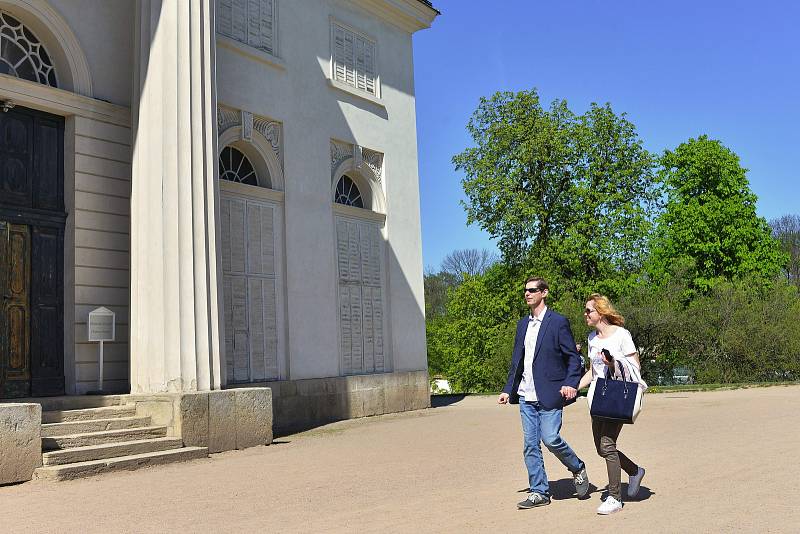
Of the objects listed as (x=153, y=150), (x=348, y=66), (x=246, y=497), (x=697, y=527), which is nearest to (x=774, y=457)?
(x=697, y=527)

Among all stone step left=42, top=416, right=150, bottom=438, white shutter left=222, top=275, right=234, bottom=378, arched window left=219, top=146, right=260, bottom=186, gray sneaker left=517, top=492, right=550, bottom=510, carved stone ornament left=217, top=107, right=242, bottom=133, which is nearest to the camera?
gray sneaker left=517, top=492, right=550, bottom=510

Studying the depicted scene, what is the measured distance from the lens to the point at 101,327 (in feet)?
39.8

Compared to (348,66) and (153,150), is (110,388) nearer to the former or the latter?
(153,150)

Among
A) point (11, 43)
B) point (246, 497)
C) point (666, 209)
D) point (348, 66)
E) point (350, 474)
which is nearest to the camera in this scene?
point (246, 497)

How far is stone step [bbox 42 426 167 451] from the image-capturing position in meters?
9.61

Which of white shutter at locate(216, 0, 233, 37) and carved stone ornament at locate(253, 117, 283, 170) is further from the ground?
white shutter at locate(216, 0, 233, 37)

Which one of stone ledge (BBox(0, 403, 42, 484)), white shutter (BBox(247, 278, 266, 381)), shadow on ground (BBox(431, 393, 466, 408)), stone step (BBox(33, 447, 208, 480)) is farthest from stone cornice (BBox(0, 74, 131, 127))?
shadow on ground (BBox(431, 393, 466, 408))

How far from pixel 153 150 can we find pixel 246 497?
6.05 metres

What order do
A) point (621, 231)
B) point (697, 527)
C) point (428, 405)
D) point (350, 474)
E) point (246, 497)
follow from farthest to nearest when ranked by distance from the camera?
point (621, 231), point (428, 405), point (350, 474), point (246, 497), point (697, 527)

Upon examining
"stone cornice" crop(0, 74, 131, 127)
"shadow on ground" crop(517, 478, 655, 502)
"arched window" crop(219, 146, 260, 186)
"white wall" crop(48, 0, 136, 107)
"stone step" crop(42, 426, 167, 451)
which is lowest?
"shadow on ground" crop(517, 478, 655, 502)

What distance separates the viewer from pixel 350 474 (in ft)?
29.5

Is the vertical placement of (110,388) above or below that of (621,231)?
below

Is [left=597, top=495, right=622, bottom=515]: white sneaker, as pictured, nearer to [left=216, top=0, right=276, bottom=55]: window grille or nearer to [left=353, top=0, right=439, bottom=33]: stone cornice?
[left=216, top=0, right=276, bottom=55]: window grille

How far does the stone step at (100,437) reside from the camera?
378 inches
